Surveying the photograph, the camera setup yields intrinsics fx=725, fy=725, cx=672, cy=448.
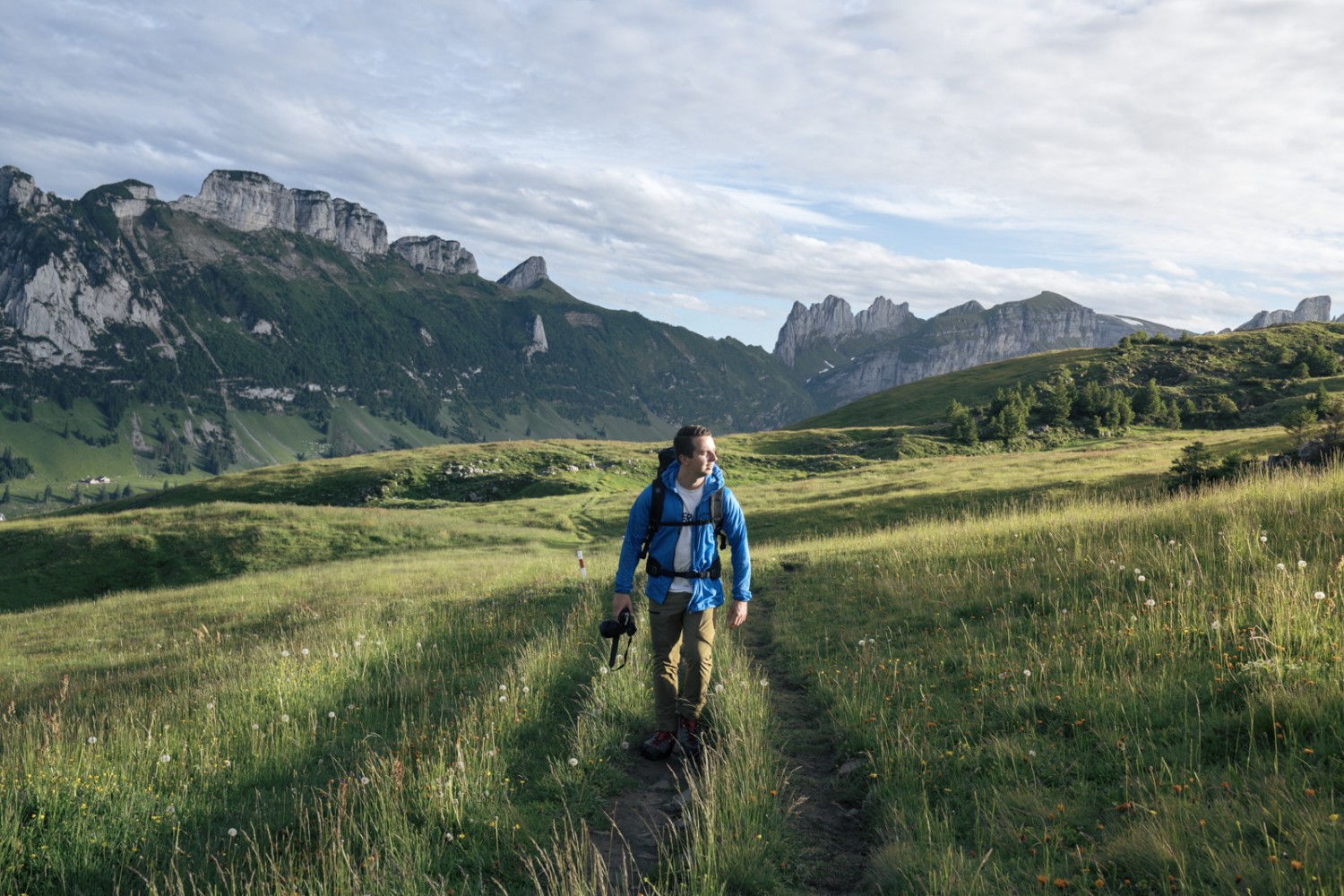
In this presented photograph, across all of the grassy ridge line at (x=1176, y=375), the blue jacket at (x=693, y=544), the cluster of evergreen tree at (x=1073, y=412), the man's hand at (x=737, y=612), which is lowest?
the man's hand at (x=737, y=612)

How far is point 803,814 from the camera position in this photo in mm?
6430

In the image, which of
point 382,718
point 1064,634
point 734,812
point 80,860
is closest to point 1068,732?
point 1064,634

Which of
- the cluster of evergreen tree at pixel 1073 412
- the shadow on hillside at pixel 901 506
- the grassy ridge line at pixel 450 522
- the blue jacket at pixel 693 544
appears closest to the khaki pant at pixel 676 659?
the blue jacket at pixel 693 544

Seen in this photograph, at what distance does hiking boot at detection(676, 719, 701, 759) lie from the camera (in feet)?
26.3

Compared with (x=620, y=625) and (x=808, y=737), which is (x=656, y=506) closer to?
(x=620, y=625)

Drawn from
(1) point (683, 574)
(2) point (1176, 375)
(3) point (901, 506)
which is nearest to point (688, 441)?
(1) point (683, 574)

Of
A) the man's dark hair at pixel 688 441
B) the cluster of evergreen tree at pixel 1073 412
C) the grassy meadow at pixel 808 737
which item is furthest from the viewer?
the cluster of evergreen tree at pixel 1073 412

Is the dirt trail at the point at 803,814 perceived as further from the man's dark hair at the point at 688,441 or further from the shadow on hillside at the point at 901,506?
the shadow on hillside at the point at 901,506

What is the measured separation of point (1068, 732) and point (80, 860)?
825cm

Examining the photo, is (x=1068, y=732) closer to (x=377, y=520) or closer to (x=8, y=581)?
(x=377, y=520)

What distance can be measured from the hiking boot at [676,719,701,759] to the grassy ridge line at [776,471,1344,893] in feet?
5.36

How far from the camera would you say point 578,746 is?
7336 millimetres

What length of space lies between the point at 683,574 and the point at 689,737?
→ 186 centimetres

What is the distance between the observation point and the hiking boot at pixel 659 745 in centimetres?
802
